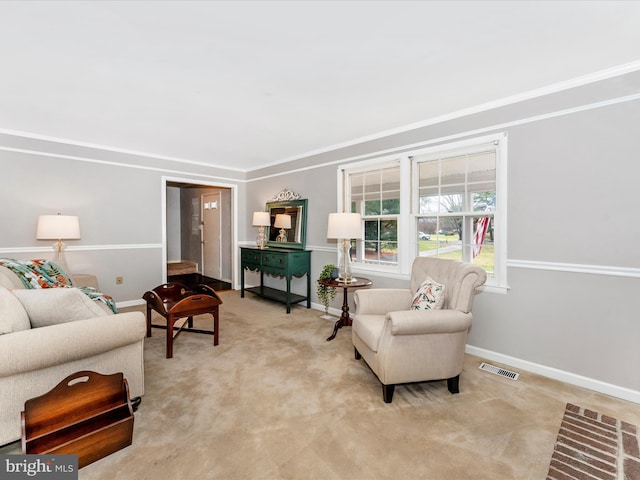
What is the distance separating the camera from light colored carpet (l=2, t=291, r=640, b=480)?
5.00 feet

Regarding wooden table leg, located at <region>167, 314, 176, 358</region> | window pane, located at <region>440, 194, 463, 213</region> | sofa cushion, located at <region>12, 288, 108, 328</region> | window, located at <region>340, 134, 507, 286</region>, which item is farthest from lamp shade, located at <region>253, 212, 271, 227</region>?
sofa cushion, located at <region>12, 288, 108, 328</region>

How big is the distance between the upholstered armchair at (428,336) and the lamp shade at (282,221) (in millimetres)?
2695

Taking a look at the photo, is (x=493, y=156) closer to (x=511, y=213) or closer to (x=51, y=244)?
(x=511, y=213)

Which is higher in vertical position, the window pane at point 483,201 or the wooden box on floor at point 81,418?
the window pane at point 483,201

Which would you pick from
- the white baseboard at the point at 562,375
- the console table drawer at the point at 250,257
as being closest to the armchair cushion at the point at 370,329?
the white baseboard at the point at 562,375

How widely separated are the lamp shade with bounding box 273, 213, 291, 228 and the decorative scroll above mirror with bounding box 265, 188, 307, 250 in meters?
0.03

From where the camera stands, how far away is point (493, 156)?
2.80m

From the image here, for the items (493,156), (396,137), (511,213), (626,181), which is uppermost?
(396,137)

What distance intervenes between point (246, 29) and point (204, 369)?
2.51 meters

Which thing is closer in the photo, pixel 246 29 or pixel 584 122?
pixel 246 29

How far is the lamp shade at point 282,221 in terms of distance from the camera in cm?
482

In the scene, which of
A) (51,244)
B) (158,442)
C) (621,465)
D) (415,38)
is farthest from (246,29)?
(51,244)

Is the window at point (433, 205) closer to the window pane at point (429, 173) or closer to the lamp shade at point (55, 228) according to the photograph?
the window pane at point (429, 173)

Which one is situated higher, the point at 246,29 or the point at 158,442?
the point at 246,29
